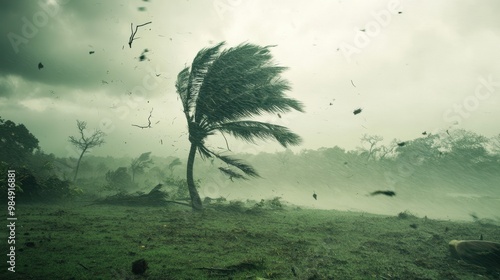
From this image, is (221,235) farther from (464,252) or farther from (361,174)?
(361,174)

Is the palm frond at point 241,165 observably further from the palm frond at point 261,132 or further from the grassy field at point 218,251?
the grassy field at point 218,251

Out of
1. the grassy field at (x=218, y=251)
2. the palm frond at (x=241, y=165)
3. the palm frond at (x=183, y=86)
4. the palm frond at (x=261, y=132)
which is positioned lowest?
the grassy field at (x=218, y=251)

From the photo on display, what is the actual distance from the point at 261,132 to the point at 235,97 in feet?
5.58

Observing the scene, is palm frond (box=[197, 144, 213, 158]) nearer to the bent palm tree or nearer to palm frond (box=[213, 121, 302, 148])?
the bent palm tree

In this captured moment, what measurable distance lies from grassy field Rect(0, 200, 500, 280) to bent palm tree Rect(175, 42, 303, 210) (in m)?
3.48

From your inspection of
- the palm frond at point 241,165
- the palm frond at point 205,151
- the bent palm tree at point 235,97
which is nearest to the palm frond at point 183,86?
the bent palm tree at point 235,97

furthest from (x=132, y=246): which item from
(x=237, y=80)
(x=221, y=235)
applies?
(x=237, y=80)

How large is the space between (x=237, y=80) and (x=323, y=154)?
26831 millimetres

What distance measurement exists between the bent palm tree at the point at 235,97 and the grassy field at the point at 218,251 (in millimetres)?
3478

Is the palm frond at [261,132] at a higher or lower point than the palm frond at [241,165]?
higher

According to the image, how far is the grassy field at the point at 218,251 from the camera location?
3474 millimetres

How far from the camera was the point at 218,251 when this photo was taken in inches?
178

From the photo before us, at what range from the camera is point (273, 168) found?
3525 cm

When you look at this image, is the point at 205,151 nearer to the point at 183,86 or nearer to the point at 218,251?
the point at 183,86
